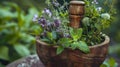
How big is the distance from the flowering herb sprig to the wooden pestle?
0.02 metres

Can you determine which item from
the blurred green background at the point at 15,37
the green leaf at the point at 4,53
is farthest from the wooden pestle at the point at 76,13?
the green leaf at the point at 4,53

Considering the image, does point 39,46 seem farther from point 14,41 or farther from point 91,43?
point 14,41

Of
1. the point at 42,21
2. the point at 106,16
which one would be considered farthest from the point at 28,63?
the point at 106,16

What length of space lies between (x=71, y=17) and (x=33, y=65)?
0.36 meters

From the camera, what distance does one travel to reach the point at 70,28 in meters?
1.33

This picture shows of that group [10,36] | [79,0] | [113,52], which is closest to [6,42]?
[10,36]

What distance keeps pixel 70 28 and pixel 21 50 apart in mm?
1531

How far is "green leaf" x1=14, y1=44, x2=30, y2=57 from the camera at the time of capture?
2.79m

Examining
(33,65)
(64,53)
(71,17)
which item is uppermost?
(71,17)

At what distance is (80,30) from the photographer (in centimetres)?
131

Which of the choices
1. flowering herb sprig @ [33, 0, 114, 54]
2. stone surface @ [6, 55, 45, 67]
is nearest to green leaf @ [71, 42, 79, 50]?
flowering herb sprig @ [33, 0, 114, 54]

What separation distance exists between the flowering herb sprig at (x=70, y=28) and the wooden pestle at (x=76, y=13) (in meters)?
0.02

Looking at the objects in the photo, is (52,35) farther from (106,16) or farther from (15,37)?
(15,37)

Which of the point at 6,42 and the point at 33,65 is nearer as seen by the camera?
the point at 33,65
